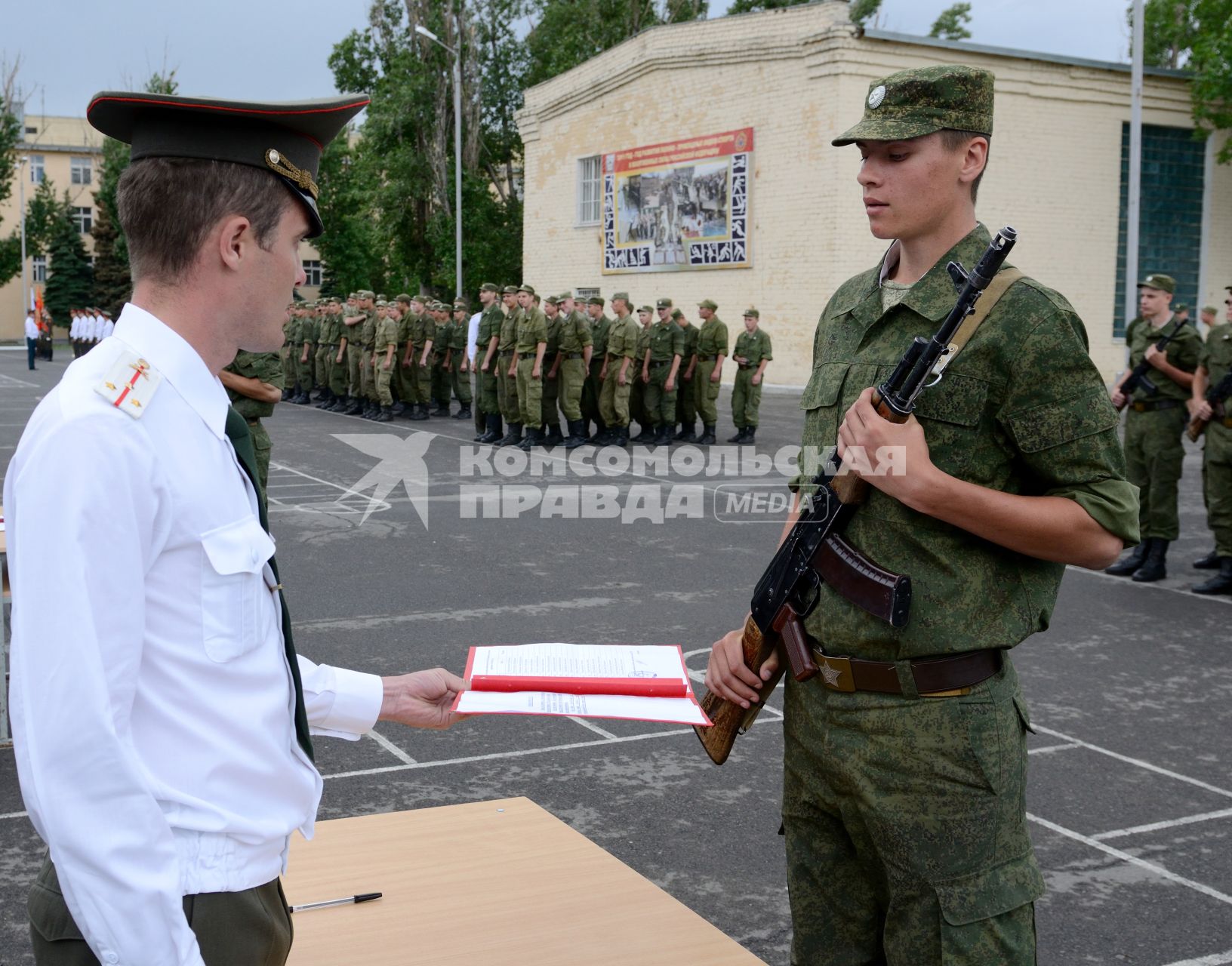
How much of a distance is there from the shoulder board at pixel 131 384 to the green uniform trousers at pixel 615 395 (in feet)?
53.6

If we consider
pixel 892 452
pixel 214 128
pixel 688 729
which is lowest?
pixel 688 729

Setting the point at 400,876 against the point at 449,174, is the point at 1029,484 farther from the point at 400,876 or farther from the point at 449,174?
the point at 449,174

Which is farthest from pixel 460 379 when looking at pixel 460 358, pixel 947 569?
pixel 947 569

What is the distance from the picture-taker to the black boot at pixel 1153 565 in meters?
8.78

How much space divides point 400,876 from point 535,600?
464 centimetres

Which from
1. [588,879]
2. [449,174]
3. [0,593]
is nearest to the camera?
[588,879]

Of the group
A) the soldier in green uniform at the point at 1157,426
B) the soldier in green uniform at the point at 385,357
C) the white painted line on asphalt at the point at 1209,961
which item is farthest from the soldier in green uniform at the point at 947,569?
the soldier in green uniform at the point at 385,357

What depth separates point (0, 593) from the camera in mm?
4820

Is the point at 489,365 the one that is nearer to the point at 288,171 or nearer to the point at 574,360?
Answer: the point at 574,360

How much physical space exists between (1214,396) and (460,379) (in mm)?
15868

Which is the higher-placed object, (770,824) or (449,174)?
(449,174)

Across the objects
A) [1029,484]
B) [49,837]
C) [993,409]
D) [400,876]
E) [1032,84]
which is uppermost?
[1032,84]

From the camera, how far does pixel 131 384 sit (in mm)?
1495

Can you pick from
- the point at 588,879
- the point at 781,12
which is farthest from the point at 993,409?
the point at 781,12
